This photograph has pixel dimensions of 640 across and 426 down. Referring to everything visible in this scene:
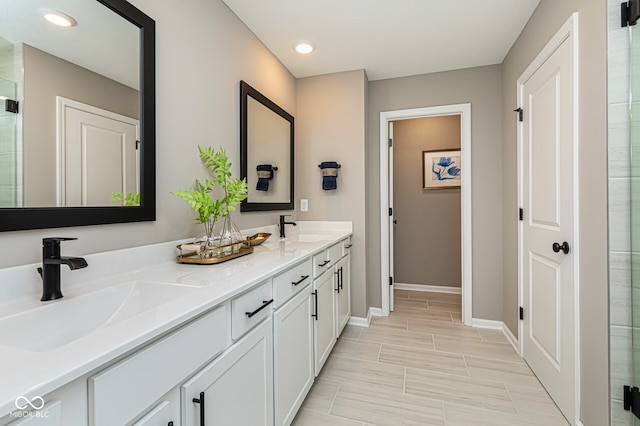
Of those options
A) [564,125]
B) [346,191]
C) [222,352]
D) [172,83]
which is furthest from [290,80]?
[222,352]

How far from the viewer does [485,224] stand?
2.85 meters

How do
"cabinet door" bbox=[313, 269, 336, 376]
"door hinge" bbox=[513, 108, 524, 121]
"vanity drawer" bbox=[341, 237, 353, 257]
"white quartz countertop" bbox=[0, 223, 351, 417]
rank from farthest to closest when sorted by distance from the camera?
1. "vanity drawer" bbox=[341, 237, 353, 257]
2. "door hinge" bbox=[513, 108, 524, 121]
3. "cabinet door" bbox=[313, 269, 336, 376]
4. "white quartz countertop" bbox=[0, 223, 351, 417]

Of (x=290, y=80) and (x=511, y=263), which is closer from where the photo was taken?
(x=511, y=263)

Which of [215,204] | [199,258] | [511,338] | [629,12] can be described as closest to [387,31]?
[629,12]

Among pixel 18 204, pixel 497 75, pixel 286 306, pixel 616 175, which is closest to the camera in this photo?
pixel 18 204

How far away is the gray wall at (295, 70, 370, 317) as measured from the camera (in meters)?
2.88

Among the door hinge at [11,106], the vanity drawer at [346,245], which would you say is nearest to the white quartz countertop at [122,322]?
the door hinge at [11,106]

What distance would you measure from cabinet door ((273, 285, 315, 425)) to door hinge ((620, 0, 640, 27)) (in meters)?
1.85

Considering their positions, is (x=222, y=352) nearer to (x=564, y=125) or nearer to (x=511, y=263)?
(x=564, y=125)

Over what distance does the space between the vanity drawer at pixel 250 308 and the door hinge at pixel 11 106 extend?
88 cm

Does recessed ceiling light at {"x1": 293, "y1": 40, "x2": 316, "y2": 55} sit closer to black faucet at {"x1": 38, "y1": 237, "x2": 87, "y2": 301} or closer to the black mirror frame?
the black mirror frame

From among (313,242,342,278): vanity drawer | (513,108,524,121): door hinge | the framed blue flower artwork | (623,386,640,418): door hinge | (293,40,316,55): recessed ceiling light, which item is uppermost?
Answer: (293,40,316,55): recessed ceiling light

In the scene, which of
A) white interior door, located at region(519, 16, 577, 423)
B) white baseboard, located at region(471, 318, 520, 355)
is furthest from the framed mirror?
white baseboard, located at region(471, 318, 520, 355)

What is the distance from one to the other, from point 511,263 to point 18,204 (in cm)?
304
